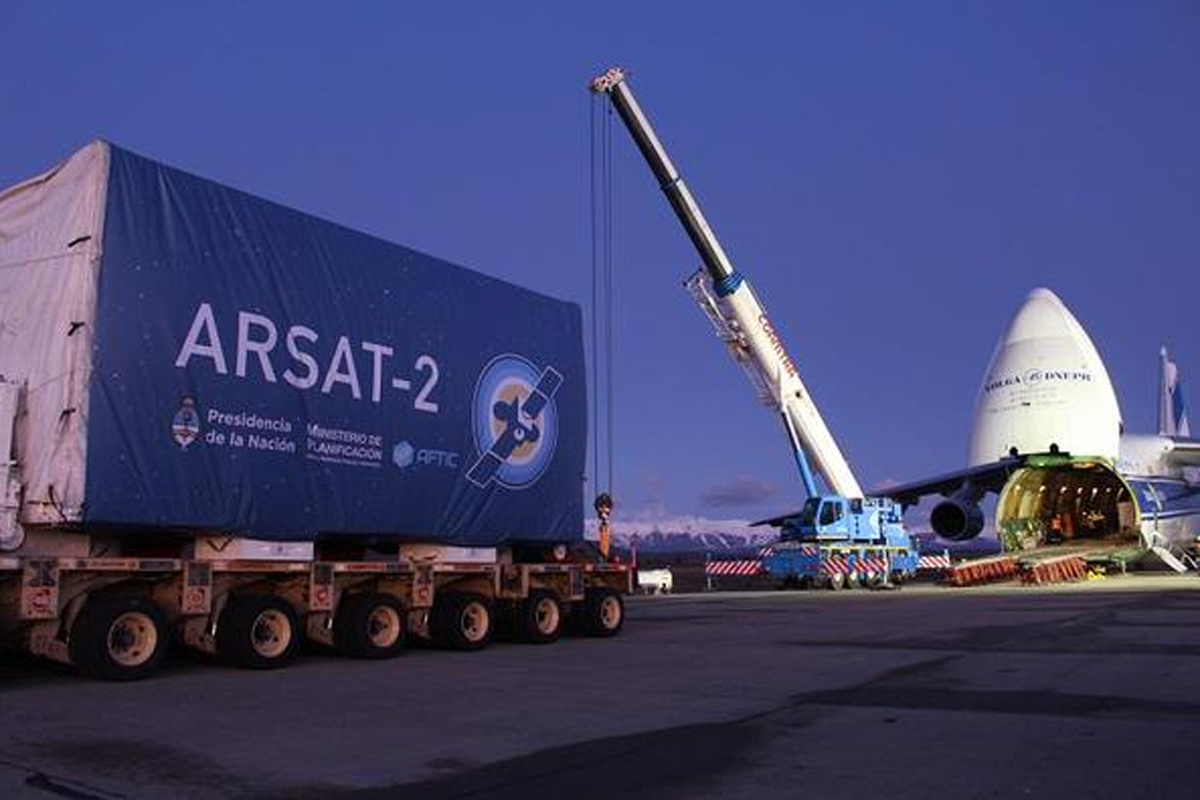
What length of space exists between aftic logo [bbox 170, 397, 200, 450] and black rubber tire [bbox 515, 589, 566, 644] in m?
6.14

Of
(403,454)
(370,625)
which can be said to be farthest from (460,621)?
(403,454)

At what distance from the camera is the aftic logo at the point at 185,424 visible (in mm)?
11609

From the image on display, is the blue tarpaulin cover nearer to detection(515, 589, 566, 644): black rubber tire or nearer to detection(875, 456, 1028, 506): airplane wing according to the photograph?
detection(515, 589, 566, 644): black rubber tire

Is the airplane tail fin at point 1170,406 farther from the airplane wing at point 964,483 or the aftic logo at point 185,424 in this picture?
the aftic logo at point 185,424

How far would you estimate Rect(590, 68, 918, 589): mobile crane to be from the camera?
108ft

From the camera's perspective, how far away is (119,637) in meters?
11.2

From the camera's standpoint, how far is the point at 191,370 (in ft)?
38.6

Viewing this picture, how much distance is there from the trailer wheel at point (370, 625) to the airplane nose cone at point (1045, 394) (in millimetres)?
31445

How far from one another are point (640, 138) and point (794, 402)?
902 centimetres

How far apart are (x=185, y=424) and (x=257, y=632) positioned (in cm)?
242

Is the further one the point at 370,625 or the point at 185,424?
the point at 370,625

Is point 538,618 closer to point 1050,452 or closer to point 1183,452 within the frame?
point 1050,452

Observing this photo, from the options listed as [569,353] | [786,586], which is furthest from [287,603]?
[786,586]

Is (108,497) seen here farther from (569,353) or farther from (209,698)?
(569,353)
